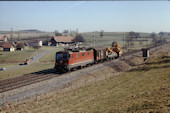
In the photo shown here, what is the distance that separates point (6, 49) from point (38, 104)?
36.7 meters

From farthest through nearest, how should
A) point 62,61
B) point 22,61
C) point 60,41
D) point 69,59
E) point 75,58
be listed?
point 60,41 → point 22,61 → point 75,58 → point 62,61 → point 69,59

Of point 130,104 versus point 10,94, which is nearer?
point 130,104

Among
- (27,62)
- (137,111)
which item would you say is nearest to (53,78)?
(137,111)

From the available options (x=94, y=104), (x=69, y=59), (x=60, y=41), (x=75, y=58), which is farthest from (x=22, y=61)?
(x=60, y=41)

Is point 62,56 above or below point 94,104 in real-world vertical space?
above

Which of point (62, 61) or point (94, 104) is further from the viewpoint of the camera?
point (62, 61)

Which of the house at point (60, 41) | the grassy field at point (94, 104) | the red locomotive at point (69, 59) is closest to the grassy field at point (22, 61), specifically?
the red locomotive at point (69, 59)

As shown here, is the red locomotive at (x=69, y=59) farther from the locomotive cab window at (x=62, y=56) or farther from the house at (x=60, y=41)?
the house at (x=60, y=41)

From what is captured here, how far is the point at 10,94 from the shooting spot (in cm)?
2011

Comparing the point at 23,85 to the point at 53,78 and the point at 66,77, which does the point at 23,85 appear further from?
the point at 66,77

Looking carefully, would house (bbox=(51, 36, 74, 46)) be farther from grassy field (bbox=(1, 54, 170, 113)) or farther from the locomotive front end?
grassy field (bbox=(1, 54, 170, 113))

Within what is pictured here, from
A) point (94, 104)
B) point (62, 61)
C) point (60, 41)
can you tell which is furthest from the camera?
point (60, 41)

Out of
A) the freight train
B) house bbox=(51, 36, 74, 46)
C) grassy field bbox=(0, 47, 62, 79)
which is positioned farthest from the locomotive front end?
house bbox=(51, 36, 74, 46)

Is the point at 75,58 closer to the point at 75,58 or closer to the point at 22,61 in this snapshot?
the point at 75,58
